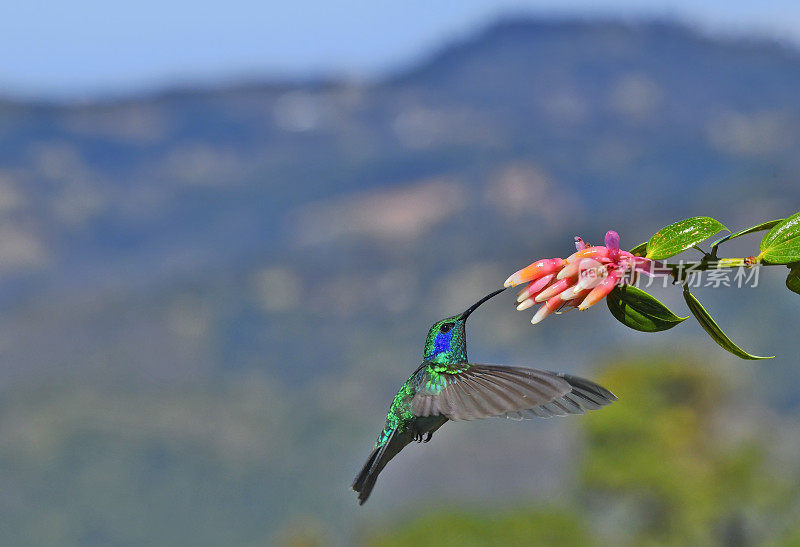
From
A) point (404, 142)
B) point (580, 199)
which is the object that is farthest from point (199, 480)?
point (580, 199)

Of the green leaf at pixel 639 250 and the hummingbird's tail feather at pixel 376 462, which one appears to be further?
the hummingbird's tail feather at pixel 376 462

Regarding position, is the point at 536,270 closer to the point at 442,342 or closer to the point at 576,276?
the point at 576,276

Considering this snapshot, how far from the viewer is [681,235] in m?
0.65

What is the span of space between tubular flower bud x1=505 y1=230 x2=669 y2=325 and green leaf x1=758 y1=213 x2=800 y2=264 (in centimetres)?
7

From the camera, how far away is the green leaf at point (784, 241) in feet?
2.07

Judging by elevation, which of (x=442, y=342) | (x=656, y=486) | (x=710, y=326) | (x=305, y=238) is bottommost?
(x=710, y=326)

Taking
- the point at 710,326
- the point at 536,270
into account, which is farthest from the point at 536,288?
the point at 710,326

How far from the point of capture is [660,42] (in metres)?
44.7

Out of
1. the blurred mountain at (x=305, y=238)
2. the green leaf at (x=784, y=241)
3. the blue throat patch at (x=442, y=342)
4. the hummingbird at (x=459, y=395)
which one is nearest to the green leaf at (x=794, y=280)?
the green leaf at (x=784, y=241)

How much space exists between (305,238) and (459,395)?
3585 centimetres

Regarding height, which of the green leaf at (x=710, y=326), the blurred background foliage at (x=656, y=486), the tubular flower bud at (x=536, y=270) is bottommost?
the green leaf at (x=710, y=326)

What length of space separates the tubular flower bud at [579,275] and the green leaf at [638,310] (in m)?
0.02

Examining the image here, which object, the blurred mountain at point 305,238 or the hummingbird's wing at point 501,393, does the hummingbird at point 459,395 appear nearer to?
the hummingbird's wing at point 501,393

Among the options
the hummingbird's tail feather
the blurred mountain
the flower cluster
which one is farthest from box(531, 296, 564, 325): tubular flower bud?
the blurred mountain
